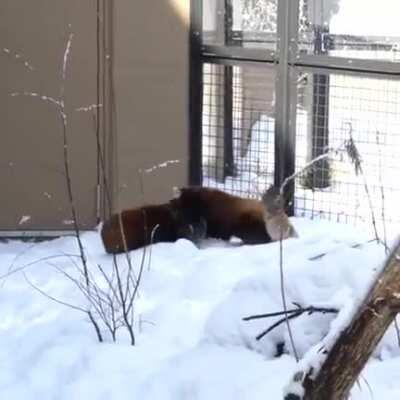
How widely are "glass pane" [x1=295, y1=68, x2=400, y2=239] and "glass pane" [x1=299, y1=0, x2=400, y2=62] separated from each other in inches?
6.2

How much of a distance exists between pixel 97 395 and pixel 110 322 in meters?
0.65

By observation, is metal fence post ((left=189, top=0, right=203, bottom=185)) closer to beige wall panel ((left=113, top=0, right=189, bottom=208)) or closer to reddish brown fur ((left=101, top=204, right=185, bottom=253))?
beige wall panel ((left=113, top=0, right=189, bottom=208))

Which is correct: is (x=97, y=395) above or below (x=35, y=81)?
below

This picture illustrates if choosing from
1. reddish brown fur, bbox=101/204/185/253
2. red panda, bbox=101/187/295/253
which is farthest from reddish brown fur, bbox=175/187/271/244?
reddish brown fur, bbox=101/204/185/253

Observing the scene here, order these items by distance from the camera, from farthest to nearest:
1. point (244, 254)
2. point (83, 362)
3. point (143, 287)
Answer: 1. point (244, 254)
2. point (143, 287)
3. point (83, 362)

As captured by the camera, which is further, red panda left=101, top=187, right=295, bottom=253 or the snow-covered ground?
red panda left=101, top=187, right=295, bottom=253

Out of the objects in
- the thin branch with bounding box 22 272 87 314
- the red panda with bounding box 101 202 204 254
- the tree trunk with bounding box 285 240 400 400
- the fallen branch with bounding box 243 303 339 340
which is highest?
the tree trunk with bounding box 285 240 400 400

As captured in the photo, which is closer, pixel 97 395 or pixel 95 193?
pixel 97 395

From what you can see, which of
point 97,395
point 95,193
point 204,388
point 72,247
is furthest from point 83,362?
point 95,193

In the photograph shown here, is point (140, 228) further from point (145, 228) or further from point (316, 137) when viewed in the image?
point (316, 137)

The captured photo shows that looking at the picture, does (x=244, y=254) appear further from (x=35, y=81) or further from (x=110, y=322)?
(x=35, y=81)

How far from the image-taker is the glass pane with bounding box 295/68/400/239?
280 inches

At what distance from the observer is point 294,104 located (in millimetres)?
7344

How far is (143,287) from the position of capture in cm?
552
